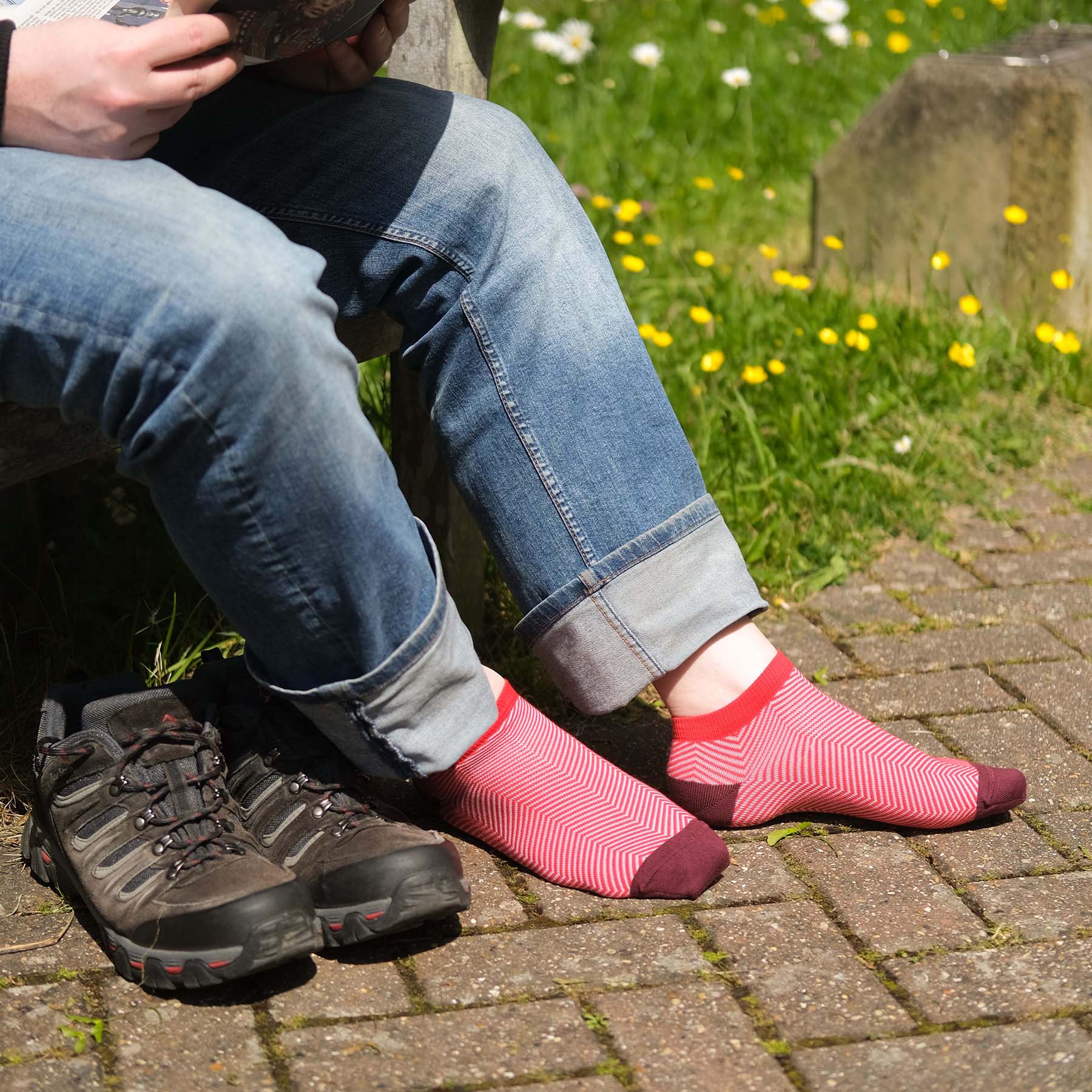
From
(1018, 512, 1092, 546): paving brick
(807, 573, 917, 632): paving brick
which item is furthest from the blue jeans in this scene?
(1018, 512, 1092, 546): paving brick

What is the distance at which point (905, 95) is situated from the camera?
11.6 ft

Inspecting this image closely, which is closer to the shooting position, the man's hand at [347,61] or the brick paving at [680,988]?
the brick paving at [680,988]

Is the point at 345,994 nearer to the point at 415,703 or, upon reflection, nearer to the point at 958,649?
the point at 415,703

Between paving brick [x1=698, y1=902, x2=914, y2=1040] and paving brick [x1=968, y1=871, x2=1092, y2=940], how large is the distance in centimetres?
19

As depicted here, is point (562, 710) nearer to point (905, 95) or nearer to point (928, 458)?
point (928, 458)

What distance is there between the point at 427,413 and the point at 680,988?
88cm

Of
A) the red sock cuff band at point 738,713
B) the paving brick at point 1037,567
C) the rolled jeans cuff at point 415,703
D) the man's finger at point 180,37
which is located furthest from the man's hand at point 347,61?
the paving brick at point 1037,567

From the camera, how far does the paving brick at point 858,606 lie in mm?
2387

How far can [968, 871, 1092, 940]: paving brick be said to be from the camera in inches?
61.1

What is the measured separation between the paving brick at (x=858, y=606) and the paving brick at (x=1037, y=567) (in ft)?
0.69

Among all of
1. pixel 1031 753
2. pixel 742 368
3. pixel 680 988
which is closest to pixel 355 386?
pixel 680 988

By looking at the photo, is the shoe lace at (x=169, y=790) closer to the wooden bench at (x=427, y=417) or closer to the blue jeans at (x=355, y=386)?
the blue jeans at (x=355, y=386)

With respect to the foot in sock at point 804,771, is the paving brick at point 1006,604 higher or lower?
lower

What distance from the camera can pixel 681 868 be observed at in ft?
5.26
